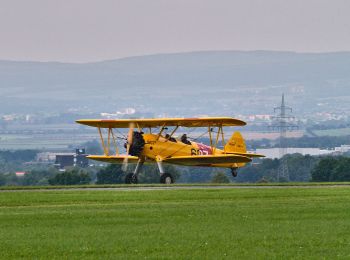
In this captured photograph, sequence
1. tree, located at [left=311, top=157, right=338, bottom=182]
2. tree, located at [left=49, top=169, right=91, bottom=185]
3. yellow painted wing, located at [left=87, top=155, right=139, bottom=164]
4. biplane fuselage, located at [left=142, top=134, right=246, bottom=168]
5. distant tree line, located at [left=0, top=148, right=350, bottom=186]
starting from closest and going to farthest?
1. biplane fuselage, located at [left=142, top=134, right=246, bottom=168]
2. yellow painted wing, located at [left=87, top=155, right=139, bottom=164]
3. tree, located at [left=311, top=157, right=338, bottom=182]
4. distant tree line, located at [left=0, top=148, right=350, bottom=186]
5. tree, located at [left=49, top=169, right=91, bottom=185]

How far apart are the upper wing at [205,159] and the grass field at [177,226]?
16.8 metres

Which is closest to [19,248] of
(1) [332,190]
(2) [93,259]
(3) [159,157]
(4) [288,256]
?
(2) [93,259]

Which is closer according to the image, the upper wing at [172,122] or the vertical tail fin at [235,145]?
the upper wing at [172,122]

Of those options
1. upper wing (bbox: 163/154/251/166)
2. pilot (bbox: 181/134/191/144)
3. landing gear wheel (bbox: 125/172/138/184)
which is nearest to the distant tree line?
pilot (bbox: 181/134/191/144)

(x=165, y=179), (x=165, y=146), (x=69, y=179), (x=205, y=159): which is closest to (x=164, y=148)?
(x=165, y=146)

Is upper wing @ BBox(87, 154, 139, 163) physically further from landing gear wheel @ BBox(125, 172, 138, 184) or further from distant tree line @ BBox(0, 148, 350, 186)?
distant tree line @ BBox(0, 148, 350, 186)

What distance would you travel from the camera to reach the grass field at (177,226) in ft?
73.7

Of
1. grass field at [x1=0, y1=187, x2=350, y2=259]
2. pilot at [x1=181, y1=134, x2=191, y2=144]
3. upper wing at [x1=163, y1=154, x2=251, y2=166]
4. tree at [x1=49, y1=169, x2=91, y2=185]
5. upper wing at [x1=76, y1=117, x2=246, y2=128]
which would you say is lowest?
grass field at [x1=0, y1=187, x2=350, y2=259]

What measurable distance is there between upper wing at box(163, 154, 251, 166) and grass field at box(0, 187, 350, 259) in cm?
1679

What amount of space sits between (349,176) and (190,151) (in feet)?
40.2

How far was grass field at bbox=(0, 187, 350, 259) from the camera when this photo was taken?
884 inches

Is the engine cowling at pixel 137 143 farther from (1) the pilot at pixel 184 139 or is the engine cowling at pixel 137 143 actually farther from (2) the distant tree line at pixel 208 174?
(2) the distant tree line at pixel 208 174

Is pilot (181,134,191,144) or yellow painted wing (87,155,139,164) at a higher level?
pilot (181,134,191,144)

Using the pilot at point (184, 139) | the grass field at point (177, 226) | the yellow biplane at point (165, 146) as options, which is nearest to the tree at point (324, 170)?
the yellow biplane at point (165, 146)
